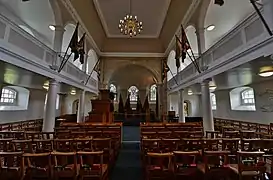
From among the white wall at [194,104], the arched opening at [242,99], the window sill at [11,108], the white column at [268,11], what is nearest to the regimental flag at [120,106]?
the white wall at [194,104]

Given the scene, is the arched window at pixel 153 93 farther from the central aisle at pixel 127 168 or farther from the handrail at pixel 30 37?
the central aisle at pixel 127 168

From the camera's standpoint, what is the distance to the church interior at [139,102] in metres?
3.89

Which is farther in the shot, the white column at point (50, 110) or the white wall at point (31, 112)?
the white wall at point (31, 112)

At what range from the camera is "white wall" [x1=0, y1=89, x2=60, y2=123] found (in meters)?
11.6

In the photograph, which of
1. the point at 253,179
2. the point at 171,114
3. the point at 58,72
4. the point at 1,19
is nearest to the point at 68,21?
the point at 58,72

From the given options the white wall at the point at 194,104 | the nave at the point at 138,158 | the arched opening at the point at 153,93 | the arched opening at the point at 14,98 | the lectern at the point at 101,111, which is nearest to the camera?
the nave at the point at 138,158

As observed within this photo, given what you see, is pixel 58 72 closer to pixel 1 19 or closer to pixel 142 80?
pixel 1 19

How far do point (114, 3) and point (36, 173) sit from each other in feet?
37.8

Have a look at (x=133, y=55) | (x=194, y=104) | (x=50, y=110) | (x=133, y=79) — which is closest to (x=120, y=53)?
(x=133, y=55)

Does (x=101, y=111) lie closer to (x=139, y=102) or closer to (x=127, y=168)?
(x=127, y=168)

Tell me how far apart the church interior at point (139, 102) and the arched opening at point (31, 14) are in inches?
2.2

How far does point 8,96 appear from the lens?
12625mm

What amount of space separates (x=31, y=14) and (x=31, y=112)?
692cm

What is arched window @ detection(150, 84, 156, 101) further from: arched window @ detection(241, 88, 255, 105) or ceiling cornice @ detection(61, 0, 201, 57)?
arched window @ detection(241, 88, 255, 105)
